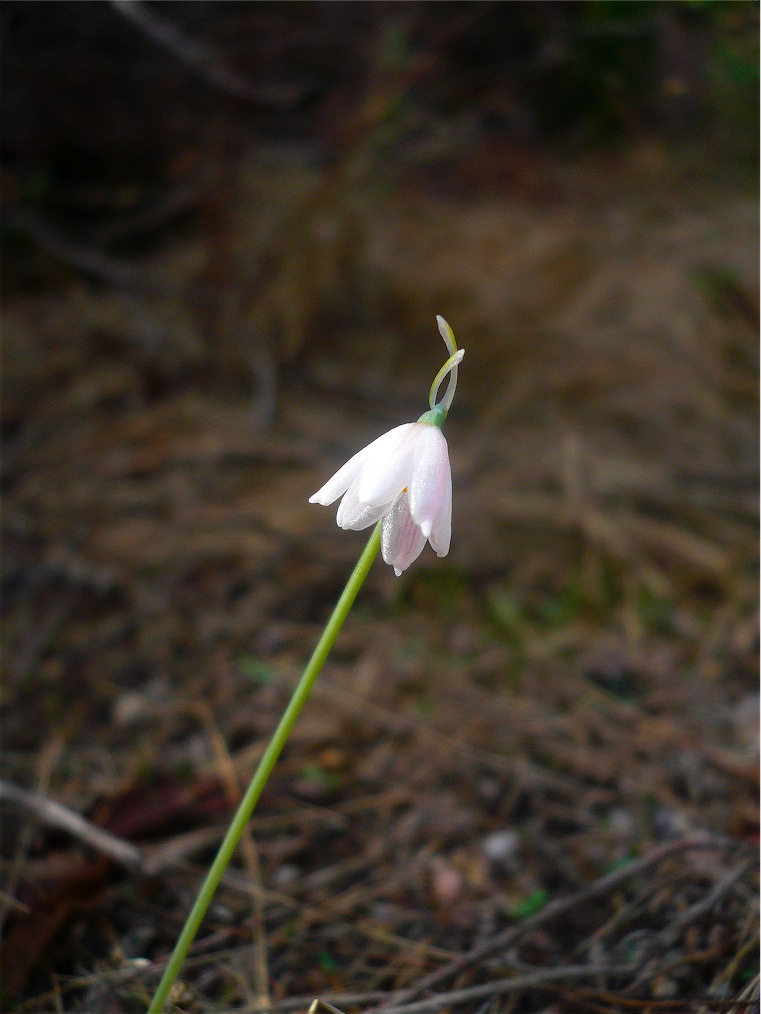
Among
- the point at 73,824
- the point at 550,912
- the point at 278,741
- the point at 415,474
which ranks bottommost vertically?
the point at 73,824

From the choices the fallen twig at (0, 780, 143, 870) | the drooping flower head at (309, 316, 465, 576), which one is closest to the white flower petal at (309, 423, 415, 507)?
the drooping flower head at (309, 316, 465, 576)

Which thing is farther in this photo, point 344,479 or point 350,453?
point 350,453

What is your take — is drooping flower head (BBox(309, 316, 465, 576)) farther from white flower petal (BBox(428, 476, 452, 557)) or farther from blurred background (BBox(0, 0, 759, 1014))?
blurred background (BBox(0, 0, 759, 1014))

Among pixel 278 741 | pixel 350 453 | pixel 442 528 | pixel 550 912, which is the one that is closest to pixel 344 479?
pixel 442 528

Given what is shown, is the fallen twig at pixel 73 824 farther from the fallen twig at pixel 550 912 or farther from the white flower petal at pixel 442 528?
the white flower petal at pixel 442 528

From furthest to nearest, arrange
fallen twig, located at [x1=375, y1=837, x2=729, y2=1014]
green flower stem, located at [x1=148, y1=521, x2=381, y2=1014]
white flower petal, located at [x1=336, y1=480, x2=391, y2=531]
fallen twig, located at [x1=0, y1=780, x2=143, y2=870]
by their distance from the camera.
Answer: fallen twig, located at [x1=0, y1=780, x2=143, y2=870], fallen twig, located at [x1=375, y1=837, x2=729, y2=1014], white flower petal, located at [x1=336, y1=480, x2=391, y2=531], green flower stem, located at [x1=148, y1=521, x2=381, y2=1014]

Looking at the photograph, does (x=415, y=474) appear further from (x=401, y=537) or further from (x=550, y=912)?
(x=550, y=912)

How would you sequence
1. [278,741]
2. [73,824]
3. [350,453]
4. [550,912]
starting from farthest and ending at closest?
[350,453] → [73,824] → [550,912] → [278,741]
